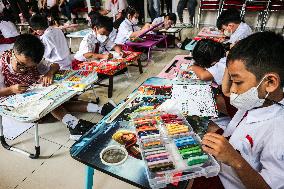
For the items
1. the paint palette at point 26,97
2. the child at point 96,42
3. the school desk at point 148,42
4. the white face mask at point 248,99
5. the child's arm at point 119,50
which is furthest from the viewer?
the school desk at point 148,42

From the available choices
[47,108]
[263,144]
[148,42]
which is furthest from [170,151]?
[148,42]

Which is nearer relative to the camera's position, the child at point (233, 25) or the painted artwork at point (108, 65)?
the painted artwork at point (108, 65)

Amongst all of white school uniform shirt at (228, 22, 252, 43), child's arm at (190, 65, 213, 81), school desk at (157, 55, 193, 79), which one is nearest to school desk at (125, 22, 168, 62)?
white school uniform shirt at (228, 22, 252, 43)

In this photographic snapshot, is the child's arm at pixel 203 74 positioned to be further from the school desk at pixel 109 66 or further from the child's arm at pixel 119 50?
the child's arm at pixel 119 50

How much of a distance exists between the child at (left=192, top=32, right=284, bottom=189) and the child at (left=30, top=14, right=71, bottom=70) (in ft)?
8.46

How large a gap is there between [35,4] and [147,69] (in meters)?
6.14

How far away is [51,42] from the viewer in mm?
3131

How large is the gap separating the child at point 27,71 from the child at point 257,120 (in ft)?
4.66

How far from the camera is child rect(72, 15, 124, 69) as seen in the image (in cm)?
321

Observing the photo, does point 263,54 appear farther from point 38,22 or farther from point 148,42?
point 148,42

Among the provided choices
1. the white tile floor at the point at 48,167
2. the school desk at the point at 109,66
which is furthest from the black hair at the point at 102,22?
the white tile floor at the point at 48,167

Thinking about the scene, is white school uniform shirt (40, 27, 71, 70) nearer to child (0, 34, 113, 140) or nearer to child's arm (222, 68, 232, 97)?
child (0, 34, 113, 140)

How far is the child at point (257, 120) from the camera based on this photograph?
0.93m

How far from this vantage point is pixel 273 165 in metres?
0.93
